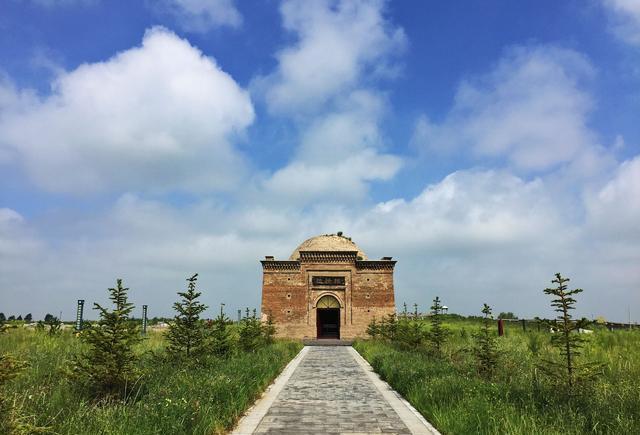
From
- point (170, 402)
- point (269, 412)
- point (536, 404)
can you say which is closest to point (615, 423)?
point (536, 404)

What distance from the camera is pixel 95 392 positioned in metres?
8.02

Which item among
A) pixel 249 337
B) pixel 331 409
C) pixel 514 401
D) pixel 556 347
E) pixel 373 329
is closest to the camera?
pixel 514 401

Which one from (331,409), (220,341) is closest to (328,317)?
(220,341)

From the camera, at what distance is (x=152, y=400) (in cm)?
723

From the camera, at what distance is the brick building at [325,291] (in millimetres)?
32469

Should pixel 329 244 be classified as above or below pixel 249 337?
above

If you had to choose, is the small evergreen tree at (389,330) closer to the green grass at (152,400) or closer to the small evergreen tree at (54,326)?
the green grass at (152,400)

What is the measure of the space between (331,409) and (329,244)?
2837 centimetres

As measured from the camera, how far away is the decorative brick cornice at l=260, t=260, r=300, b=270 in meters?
33.4

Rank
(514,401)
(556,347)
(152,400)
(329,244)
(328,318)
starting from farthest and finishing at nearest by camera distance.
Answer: (328,318), (329,244), (556,347), (514,401), (152,400)

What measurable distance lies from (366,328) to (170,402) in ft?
88.3

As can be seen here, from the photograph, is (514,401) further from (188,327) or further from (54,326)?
(54,326)

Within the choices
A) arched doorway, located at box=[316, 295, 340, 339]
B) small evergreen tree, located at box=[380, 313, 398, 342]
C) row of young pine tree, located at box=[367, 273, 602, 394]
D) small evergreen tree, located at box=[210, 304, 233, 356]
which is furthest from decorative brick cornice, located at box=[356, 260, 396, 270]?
small evergreen tree, located at box=[210, 304, 233, 356]

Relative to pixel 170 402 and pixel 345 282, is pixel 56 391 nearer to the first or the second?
pixel 170 402
